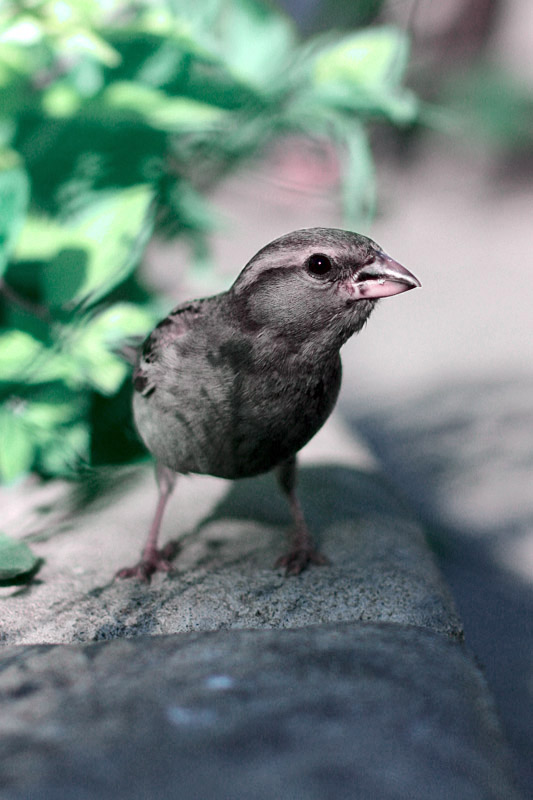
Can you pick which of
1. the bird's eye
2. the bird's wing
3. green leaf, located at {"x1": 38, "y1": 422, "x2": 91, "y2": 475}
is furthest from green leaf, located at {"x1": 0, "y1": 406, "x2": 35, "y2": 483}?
the bird's eye

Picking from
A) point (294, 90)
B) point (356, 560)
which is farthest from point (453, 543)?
point (294, 90)

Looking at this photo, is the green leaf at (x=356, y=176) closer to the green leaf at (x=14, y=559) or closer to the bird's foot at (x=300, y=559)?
the bird's foot at (x=300, y=559)

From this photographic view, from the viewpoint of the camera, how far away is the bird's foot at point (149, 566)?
9.05ft

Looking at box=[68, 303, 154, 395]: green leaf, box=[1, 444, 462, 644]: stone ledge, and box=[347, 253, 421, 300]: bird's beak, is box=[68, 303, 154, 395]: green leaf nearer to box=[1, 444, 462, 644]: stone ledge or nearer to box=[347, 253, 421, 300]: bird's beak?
box=[1, 444, 462, 644]: stone ledge

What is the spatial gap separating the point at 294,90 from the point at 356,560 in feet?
7.71

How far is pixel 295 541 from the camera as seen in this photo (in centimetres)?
295

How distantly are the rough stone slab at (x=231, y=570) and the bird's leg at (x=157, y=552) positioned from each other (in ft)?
0.16

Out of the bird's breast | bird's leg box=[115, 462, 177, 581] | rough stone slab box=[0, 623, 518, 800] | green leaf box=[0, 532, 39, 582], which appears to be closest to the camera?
rough stone slab box=[0, 623, 518, 800]

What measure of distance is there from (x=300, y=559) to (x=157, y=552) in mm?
519

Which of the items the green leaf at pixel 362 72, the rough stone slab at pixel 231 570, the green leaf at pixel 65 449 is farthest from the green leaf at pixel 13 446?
the green leaf at pixel 362 72

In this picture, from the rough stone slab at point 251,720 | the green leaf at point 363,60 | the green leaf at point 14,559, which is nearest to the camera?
the rough stone slab at point 251,720

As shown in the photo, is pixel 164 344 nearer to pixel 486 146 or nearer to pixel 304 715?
pixel 304 715

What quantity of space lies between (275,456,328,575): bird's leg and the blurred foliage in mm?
911

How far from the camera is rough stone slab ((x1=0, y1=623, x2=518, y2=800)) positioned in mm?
1721
